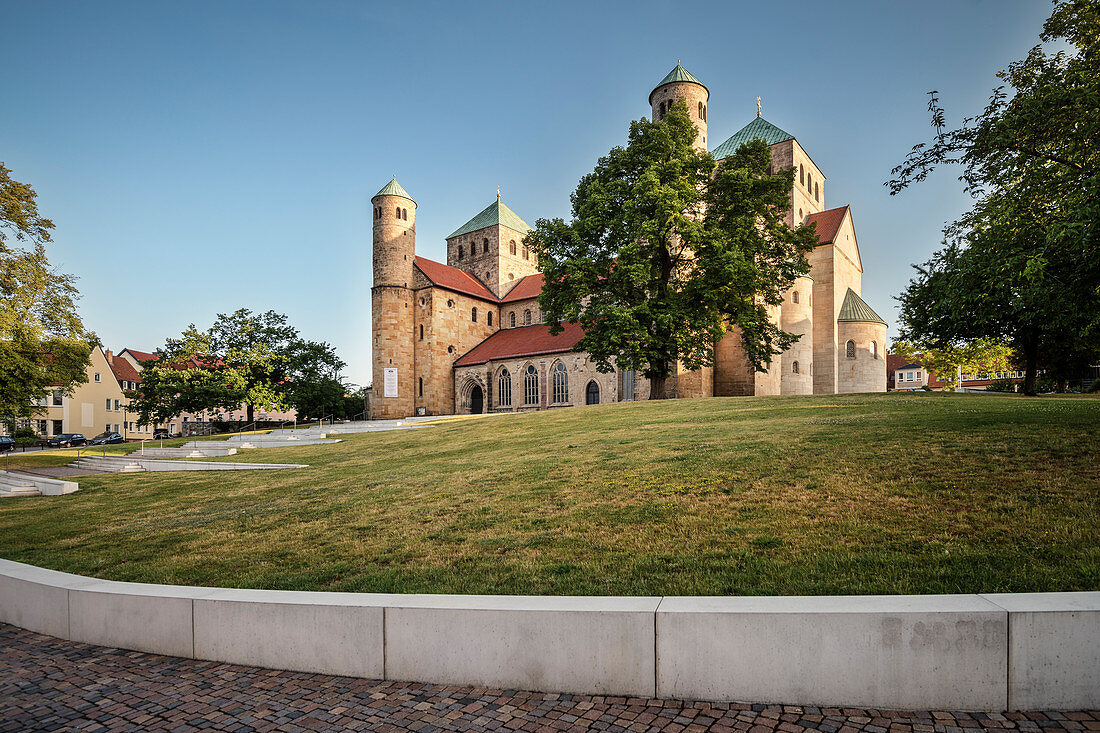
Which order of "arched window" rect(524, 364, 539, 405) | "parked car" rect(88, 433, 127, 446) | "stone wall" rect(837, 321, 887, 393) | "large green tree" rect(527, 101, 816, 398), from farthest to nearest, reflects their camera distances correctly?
"parked car" rect(88, 433, 127, 446), "arched window" rect(524, 364, 539, 405), "stone wall" rect(837, 321, 887, 393), "large green tree" rect(527, 101, 816, 398)

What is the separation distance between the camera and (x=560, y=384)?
150ft

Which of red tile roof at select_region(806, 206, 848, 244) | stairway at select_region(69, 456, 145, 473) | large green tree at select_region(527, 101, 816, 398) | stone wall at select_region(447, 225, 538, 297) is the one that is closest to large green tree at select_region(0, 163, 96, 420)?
stairway at select_region(69, 456, 145, 473)

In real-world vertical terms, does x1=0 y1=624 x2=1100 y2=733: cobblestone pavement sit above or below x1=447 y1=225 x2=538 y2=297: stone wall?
below

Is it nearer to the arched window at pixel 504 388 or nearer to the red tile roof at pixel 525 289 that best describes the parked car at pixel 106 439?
the arched window at pixel 504 388

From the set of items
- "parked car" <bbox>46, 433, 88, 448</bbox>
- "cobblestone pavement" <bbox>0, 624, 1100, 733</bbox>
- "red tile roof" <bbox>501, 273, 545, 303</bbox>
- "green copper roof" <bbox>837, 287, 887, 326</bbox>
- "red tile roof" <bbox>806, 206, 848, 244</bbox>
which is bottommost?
"parked car" <bbox>46, 433, 88, 448</bbox>

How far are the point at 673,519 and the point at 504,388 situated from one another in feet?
140

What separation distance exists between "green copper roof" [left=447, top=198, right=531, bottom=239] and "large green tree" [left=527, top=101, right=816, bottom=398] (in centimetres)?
3193

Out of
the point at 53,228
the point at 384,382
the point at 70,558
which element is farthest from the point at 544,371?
the point at 70,558

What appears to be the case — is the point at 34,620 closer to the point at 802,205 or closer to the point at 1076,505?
the point at 1076,505

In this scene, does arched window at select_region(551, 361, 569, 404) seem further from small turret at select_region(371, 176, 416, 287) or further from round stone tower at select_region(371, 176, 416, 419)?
small turret at select_region(371, 176, 416, 287)

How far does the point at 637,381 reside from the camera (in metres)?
41.2

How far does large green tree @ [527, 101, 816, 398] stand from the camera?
2778 centimetres

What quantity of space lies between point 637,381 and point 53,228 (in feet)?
106

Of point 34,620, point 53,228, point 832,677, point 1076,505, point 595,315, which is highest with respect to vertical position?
point 53,228
